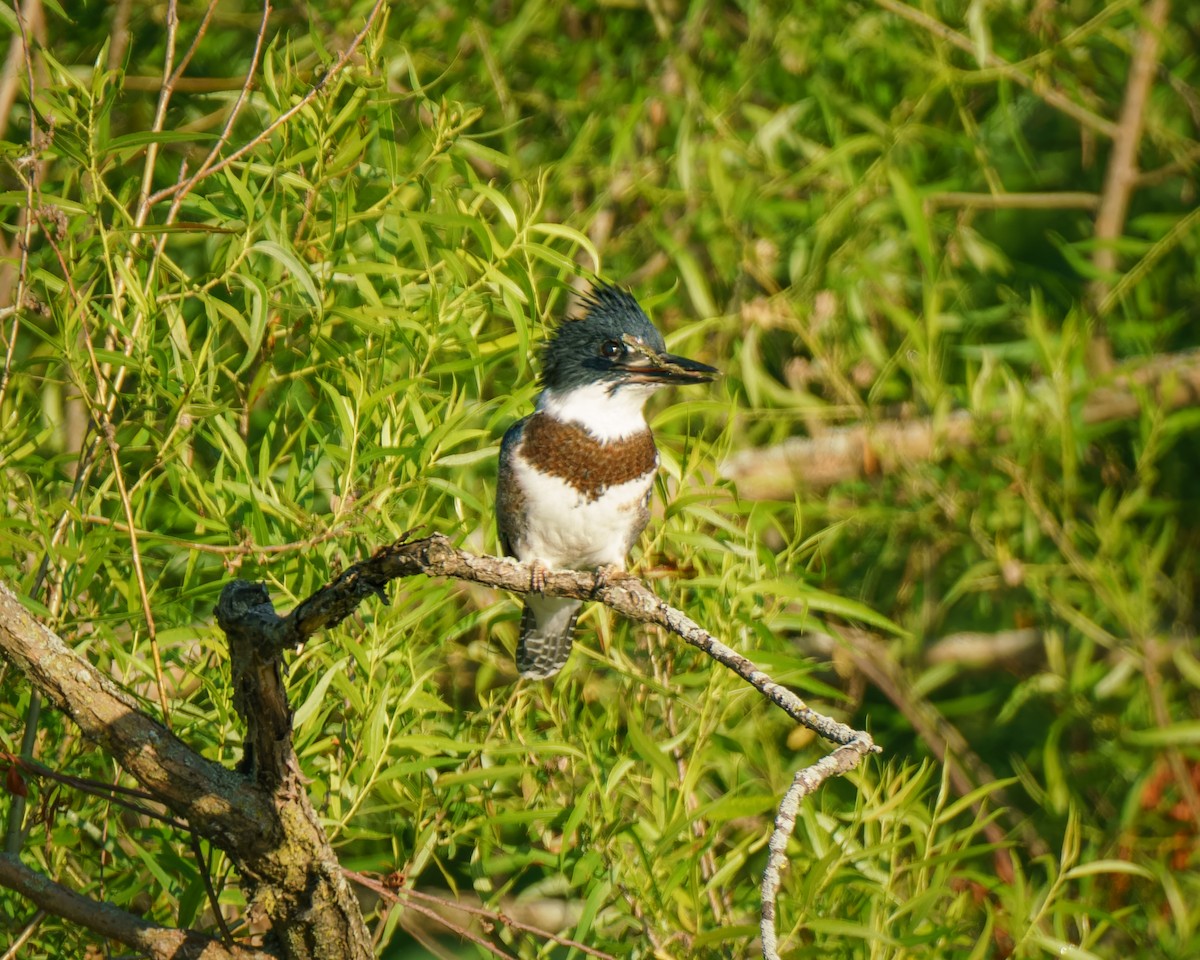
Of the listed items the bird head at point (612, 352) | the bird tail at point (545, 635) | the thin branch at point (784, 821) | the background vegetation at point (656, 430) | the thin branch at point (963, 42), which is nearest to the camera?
the thin branch at point (784, 821)

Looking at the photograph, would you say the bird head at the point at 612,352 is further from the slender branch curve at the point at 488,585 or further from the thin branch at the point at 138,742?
the thin branch at the point at 138,742

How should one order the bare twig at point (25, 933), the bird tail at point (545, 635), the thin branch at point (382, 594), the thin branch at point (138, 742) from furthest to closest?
1. the bird tail at point (545, 635)
2. the bare twig at point (25, 933)
3. the thin branch at point (138, 742)
4. the thin branch at point (382, 594)

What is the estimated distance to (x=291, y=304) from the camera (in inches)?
93.0

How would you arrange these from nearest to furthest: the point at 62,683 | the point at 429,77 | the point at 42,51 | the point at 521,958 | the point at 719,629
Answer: the point at 62,683, the point at 42,51, the point at 521,958, the point at 719,629, the point at 429,77

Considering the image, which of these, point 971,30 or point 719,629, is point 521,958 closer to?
point 719,629

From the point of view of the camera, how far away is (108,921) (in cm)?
194

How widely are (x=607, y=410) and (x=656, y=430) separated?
0.22m

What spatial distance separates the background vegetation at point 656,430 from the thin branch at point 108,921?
0.65 feet

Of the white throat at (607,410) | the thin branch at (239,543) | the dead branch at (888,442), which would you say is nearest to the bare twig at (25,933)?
the thin branch at (239,543)

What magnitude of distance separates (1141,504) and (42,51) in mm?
2565

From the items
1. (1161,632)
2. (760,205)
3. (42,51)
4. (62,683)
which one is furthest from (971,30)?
(62,683)

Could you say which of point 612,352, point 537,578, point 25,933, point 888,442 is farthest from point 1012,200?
point 25,933

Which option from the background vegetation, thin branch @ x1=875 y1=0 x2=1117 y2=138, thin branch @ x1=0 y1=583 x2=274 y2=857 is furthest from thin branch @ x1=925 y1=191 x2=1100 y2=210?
thin branch @ x1=0 y1=583 x2=274 y2=857

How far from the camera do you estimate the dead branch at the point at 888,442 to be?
3.61m
